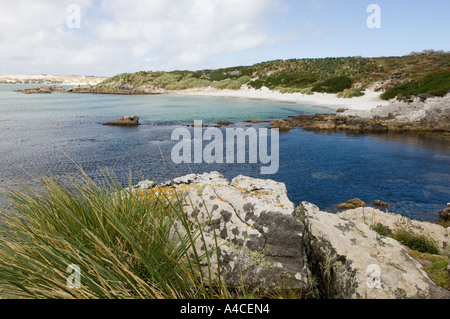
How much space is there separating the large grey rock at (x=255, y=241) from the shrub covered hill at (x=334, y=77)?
4123cm

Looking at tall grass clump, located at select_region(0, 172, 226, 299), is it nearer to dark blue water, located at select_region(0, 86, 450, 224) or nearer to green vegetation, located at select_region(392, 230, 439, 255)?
dark blue water, located at select_region(0, 86, 450, 224)

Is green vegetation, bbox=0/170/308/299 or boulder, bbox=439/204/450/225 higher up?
green vegetation, bbox=0/170/308/299

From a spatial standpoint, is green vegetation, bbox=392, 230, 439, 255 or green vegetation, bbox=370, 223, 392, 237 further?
green vegetation, bbox=370, 223, 392, 237

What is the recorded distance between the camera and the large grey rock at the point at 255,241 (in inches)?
161

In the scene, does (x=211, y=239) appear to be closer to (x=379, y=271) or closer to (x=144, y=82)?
(x=379, y=271)

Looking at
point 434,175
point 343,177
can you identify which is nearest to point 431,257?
point 343,177

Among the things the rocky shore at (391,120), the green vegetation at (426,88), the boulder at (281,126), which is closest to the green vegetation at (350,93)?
the green vegetation at (426,88)

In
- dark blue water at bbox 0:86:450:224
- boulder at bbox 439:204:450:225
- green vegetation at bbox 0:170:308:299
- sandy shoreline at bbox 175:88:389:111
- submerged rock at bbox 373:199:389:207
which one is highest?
sandy shoreline at bbox 175:88:389:111

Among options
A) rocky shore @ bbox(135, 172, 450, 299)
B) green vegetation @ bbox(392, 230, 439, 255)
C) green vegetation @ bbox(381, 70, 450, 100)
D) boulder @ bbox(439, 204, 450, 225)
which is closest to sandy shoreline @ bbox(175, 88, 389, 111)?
green vegetation @ bbox(381, 70, 450, 100)

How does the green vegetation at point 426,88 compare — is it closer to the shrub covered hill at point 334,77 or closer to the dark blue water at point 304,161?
the shrub covered hill at point 334,77

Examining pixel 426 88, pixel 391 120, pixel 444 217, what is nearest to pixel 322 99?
pixel 426 88

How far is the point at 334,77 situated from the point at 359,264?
65.8 meters

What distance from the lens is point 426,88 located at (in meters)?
40.2

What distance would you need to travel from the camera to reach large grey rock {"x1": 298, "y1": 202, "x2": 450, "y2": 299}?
339 cm
